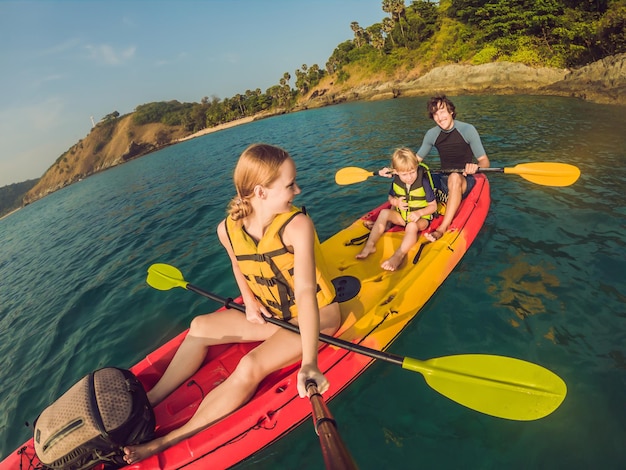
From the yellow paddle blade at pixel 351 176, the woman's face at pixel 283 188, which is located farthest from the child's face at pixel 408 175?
the woman's face at pixel 283 188

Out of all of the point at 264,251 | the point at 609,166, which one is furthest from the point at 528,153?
the point at 264,251

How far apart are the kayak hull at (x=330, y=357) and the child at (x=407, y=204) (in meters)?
0.15

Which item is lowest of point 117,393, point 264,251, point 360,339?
point 360,339

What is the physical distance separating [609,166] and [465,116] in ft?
31.7

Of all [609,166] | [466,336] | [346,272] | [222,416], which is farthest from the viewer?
[609,166]

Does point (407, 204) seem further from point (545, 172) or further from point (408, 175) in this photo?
point (545, 172)

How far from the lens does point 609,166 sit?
694 cm

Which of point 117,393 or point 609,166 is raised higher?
point 117,393

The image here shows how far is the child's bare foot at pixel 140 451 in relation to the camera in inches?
89.0

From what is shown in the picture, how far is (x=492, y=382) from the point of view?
233 cm

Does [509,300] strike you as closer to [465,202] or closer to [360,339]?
[465,202]

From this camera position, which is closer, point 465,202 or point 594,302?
point 594,302

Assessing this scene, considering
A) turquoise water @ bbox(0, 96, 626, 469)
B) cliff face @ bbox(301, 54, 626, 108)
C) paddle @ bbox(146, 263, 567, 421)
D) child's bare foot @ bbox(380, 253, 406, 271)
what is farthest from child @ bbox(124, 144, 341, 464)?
cliff face @ bbox(301, 54, 626, 108)

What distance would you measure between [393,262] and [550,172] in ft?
10.2
